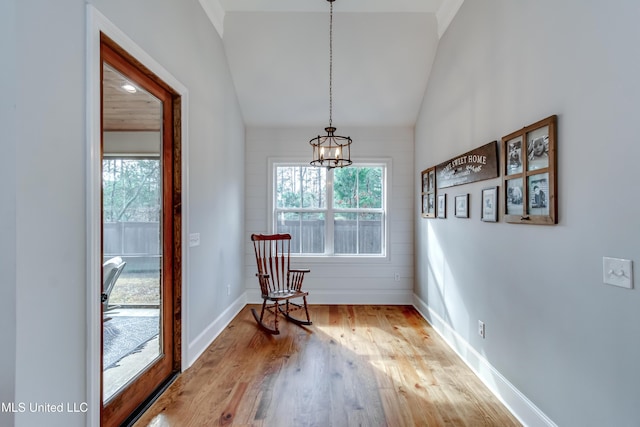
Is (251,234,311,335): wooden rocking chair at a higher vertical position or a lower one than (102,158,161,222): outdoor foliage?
lower

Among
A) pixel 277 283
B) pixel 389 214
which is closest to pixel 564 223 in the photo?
pixel 389 214

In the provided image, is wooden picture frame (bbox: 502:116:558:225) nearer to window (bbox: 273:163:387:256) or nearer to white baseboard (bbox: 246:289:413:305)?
window (bbox: 273:163:387:256)

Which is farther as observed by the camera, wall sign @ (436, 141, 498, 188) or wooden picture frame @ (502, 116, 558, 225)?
Answer: wall sign @ (436, 141, 498, 188)

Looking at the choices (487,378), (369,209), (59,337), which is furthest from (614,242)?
(369,209)

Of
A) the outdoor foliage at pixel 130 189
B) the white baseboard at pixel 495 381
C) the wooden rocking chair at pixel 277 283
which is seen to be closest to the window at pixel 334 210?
the wooden rocking chair at pixel 277 283

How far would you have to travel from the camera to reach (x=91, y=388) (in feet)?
5.23

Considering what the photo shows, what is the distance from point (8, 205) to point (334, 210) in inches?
150

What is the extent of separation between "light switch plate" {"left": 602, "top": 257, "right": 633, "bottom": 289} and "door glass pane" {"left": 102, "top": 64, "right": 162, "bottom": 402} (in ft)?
8.36

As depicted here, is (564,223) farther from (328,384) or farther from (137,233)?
(137,233)

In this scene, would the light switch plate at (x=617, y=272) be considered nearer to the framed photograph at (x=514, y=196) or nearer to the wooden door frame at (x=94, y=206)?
the framed photograph at (x=514, y=196)

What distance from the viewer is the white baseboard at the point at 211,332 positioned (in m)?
2.81

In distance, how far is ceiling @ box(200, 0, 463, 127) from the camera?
346 centimetres

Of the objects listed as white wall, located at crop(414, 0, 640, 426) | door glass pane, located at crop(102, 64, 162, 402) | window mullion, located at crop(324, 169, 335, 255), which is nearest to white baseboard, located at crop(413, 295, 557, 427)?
white wall, located at crop(414, 0, 640, 426)

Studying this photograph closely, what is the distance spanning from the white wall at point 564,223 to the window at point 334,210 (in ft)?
6.22
